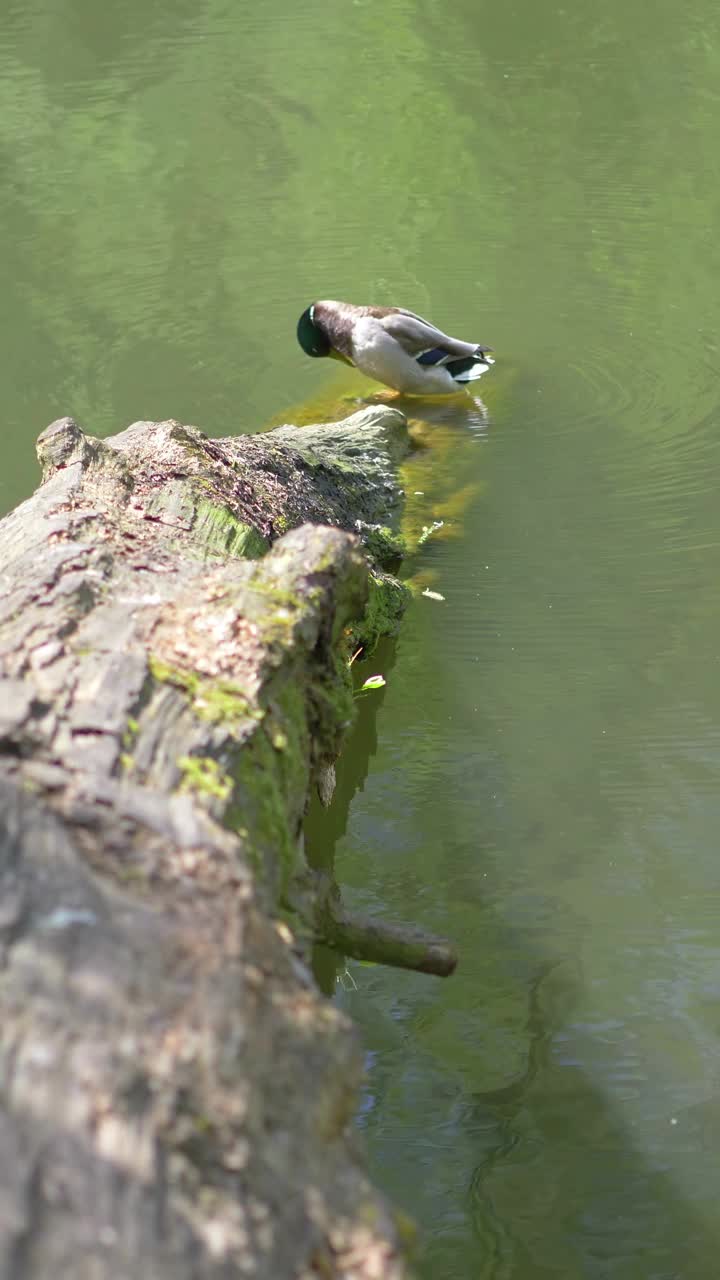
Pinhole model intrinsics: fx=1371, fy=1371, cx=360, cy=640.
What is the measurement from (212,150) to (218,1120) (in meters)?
8.71

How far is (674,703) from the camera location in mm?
3873

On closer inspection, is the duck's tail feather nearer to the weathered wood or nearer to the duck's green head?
the duck's green head

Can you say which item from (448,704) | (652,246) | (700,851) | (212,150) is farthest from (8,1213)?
(212,150)

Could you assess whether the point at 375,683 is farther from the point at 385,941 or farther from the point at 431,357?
the point at 431,357

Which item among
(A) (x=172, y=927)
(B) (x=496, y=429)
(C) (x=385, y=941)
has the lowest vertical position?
(B) (x=496, y=429)

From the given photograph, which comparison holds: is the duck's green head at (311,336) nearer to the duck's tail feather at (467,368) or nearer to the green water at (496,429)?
the green water at (496,429)

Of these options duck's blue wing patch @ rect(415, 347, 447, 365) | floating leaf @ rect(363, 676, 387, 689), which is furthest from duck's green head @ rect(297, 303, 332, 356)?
floating leaf @ rect(363, 676, 387, 689)

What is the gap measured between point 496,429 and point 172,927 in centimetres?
449

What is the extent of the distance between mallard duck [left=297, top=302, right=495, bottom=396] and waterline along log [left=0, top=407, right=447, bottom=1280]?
11.1 feet

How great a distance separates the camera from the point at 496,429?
19.1 feet

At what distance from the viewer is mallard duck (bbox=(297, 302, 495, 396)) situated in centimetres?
602

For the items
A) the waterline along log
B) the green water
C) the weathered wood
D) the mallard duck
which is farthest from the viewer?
the mallard duck

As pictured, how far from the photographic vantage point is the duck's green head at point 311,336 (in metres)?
6.25

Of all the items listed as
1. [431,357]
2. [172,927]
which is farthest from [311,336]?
[172,927]
